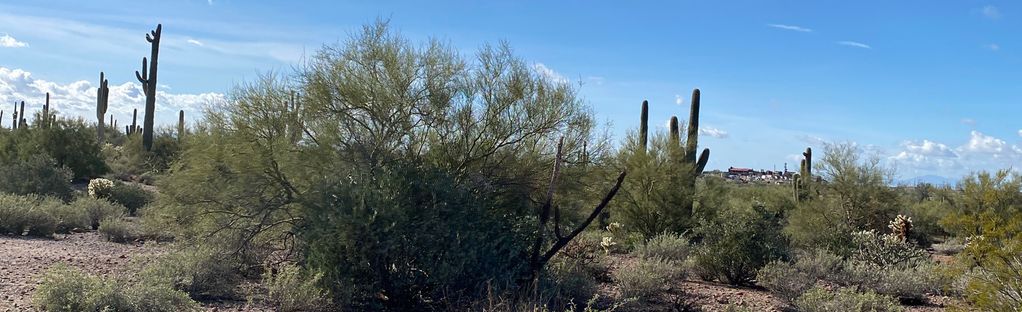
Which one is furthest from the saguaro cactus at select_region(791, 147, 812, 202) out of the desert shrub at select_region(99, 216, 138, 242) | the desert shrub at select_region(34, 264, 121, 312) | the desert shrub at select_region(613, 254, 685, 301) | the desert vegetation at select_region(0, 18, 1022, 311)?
the desert shrub at select_region(34, 264, 121, 312)

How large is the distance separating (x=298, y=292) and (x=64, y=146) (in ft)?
73.8

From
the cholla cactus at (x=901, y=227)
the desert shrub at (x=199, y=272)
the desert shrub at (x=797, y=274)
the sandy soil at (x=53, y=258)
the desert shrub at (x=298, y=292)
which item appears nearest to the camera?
the desert shrub at (x=298, y=292)

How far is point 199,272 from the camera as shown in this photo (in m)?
10.4

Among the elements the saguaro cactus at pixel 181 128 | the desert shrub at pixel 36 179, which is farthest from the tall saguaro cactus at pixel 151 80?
the desert shrub at pixel 36 179

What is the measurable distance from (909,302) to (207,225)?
10.0 metres

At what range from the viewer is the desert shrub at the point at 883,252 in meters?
15.0

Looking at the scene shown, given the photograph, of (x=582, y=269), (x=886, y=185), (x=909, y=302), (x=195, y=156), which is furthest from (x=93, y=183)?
(x=886, y=185)

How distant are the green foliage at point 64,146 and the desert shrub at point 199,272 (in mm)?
19311

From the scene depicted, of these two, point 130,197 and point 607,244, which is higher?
point 130,197

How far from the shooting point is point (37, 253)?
13.3 metres

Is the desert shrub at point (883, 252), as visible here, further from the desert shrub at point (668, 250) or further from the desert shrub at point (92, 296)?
the desert shrub at point (92, 296)

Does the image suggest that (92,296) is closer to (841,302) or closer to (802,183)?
→ (841,302)

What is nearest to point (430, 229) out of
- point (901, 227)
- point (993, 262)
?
point (993, 262)

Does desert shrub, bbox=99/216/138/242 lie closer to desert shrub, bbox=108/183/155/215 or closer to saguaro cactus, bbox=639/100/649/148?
desert shrub, bbox=108/183/155/215
